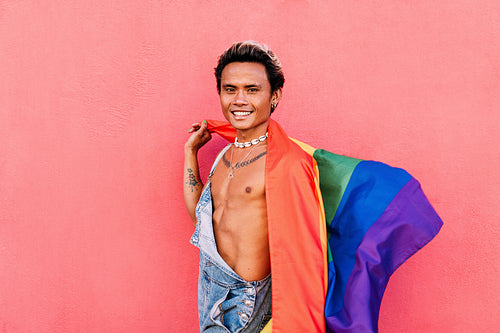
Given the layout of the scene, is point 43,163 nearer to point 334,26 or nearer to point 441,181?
point 334,26

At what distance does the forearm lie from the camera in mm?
1940

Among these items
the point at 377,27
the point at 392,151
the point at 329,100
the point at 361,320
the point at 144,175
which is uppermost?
the point at 377,27

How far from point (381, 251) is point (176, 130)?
1.23m

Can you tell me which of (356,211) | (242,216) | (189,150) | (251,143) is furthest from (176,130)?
→ (356,211)

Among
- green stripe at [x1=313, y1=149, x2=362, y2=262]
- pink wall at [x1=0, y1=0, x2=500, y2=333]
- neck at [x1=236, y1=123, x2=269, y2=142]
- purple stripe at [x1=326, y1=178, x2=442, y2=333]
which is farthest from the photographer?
pink wall at [x1=0, y1=0, x2=500, y2=333]

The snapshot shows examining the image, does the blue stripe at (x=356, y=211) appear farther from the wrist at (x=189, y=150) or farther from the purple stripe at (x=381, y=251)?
the wrist at (x=189, y=150)

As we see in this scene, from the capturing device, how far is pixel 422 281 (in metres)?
1.97

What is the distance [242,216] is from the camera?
1.61 m

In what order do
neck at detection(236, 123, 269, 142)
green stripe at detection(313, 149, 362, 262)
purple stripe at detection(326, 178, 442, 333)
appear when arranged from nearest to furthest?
Result: purple stripe at detection(326, 178, 442, 333) < green stripe at detection(313, 149, 362, 262) < neck at detection(236, 123, 269, 142)

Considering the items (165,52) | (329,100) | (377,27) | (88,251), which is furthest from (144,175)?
(377,27)

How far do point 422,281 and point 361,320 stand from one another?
74 centimetres

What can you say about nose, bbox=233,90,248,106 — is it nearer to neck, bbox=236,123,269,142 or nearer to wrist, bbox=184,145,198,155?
neck, bbox=236,123,269,142

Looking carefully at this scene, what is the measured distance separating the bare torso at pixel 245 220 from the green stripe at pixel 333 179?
0.25m

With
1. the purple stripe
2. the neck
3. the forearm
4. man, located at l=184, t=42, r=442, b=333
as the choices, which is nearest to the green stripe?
man, located at l=184, t=42, r=442, b=333
